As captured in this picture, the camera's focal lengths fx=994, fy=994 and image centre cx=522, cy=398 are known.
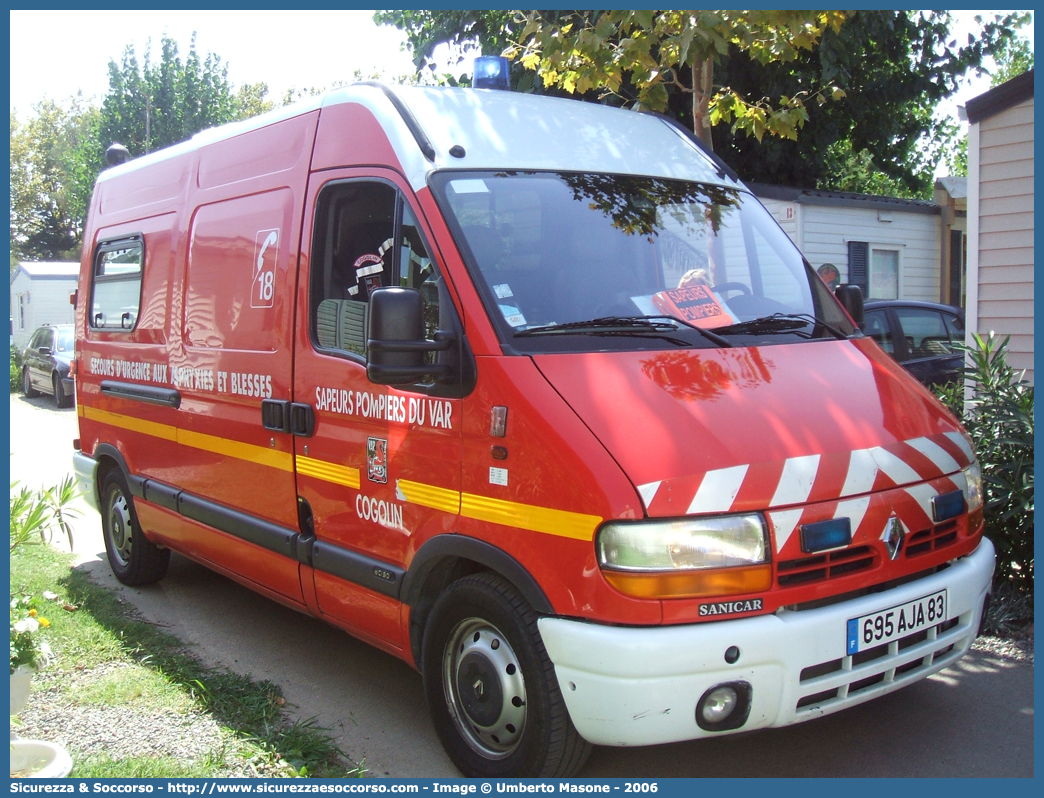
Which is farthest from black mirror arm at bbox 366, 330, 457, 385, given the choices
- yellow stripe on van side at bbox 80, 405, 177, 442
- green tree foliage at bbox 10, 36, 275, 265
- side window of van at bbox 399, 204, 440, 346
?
green tree foliage at bbox 10, 36, 275, 265

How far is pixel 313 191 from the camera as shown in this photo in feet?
15.4

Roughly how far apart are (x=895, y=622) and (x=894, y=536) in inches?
11.7

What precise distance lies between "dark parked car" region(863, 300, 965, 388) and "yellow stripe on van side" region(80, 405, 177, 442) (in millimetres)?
6638

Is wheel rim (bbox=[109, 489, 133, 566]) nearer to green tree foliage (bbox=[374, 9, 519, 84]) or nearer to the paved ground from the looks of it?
the paved ground

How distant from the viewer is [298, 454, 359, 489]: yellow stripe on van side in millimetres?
4367

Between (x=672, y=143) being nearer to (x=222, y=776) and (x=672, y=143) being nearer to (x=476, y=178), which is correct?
(x=476, y=178)

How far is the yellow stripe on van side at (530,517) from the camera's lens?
3234mm

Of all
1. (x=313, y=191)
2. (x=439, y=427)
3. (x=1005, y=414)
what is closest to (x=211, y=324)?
(x=313, y=191)

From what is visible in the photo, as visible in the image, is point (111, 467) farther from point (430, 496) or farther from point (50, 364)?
point (50, 364)

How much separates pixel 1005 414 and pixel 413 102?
11.9 feet

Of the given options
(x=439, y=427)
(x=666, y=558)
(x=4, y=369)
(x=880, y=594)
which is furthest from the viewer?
(x=4, y=369)

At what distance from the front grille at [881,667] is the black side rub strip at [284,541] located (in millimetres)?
1634

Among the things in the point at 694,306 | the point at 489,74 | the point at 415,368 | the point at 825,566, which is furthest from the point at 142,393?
the point at 825,566

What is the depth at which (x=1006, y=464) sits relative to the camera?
5430 mm
